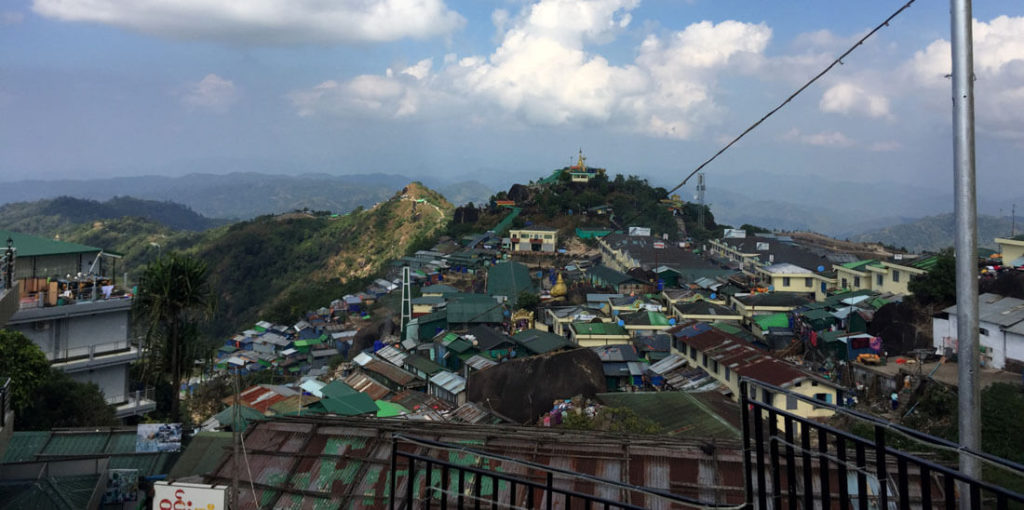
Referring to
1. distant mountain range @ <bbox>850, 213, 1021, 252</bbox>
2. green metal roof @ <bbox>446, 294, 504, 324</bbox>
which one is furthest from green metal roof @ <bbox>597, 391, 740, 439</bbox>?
distant mountain range @ <bbox>850, 213, 1021, 252</bbox>

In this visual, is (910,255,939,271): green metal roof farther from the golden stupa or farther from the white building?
the golden stupa

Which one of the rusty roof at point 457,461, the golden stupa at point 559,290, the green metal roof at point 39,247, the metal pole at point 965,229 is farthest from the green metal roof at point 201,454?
the golden stupa at point 559,290

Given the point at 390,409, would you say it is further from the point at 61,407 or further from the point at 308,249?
the point at 308,249

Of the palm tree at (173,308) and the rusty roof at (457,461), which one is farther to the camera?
the palm tree at (173,308)

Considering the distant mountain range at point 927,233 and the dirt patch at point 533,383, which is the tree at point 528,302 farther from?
the distant mountain range at point 927,233

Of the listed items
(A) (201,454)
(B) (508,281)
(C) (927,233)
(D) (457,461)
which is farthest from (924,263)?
(C) (927,233)

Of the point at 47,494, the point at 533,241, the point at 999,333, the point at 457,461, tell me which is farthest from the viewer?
the point at 533,241

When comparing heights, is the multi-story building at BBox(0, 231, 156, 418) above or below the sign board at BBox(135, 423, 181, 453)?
above
